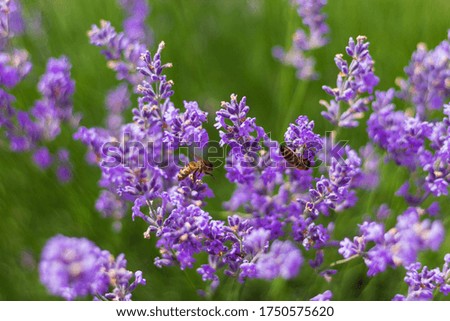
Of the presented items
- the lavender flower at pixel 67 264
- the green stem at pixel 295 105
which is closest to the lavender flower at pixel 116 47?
the green stem at pixel 295 105

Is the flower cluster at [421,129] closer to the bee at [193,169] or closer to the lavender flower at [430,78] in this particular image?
the lavender flower at [430,78]

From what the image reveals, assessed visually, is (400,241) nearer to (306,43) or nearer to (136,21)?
(306,43)

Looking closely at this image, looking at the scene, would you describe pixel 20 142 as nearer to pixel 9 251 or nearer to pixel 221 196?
pixel 9 251

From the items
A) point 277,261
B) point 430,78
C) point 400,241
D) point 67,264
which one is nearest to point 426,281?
point 400,241

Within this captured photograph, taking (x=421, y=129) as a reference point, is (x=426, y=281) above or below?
below

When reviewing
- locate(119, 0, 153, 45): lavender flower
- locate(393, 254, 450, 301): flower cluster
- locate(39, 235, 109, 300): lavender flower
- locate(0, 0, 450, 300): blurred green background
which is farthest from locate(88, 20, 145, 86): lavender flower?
locate(393, 254, 450, 301): flower cluster

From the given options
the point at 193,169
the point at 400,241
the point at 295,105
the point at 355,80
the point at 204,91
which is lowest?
the point at 400,241
